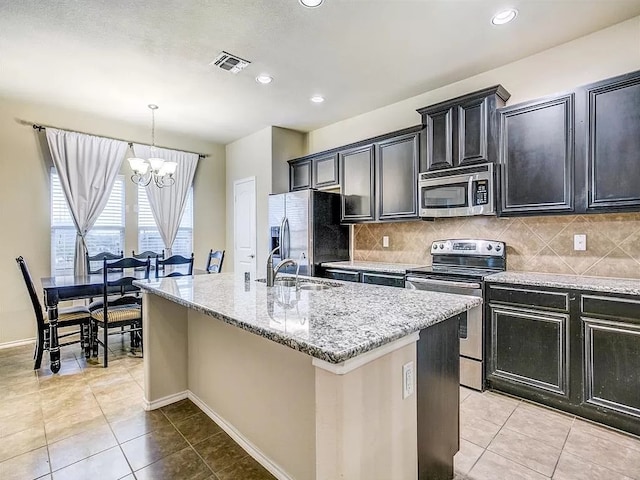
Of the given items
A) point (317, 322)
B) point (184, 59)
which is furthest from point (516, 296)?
point (184, 59)

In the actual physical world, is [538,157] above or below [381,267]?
above

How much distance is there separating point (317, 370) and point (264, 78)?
10.1 ft

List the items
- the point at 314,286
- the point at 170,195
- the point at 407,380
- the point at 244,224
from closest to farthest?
the point at 407,380, the point at 314,286, the point at 170,195, the point at 244,224

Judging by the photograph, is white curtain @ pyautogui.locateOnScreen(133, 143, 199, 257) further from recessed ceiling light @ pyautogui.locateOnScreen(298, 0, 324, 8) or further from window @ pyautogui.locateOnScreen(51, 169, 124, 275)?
recessed ceiling light @ pyautogui.locateOnScreen(298, 0, 324, 8)

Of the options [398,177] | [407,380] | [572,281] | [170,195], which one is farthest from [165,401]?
[170,195]

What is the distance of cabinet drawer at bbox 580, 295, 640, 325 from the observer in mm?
2074

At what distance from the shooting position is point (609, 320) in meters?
2.16

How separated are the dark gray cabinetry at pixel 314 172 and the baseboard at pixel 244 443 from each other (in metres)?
2.88

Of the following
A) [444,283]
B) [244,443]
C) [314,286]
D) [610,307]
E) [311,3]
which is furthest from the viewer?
[444,283]

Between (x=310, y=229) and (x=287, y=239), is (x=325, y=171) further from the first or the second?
(x=287, y=239)

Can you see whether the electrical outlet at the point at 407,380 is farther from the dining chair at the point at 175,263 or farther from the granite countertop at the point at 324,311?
the dining chair at the point at 175,263

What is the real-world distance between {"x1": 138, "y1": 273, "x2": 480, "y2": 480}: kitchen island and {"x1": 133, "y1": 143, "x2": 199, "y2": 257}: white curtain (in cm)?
276

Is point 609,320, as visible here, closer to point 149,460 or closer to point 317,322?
point 317,322

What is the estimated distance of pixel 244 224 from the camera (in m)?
5.41
